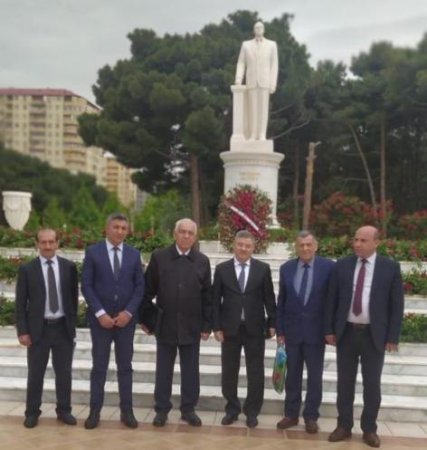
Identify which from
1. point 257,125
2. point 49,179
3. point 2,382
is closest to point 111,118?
point 49,179

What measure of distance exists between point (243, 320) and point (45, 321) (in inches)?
57.3

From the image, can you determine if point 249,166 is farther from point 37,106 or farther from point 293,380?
point 37,106

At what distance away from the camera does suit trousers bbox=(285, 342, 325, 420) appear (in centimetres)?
427

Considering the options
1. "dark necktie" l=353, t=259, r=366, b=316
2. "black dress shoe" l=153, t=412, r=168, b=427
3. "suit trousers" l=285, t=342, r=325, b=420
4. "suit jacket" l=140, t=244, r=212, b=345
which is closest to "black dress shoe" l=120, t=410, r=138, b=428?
"black dress shoe" l=153, t=412, r=168, b=427

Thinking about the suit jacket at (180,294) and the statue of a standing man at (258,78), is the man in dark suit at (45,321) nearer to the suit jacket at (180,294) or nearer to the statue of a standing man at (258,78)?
the suit jacket at (180,294)

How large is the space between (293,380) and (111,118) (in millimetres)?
18688

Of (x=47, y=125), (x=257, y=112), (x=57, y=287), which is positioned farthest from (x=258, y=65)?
(x=47, y=125)

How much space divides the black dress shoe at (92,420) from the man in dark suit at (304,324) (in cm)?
133

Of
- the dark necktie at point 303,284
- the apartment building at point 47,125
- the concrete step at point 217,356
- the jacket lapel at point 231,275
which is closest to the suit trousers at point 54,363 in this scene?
the concrete step at point 217,356

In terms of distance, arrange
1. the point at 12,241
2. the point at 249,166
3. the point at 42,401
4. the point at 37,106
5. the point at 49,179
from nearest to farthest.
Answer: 1. the point at 42,401
2. the point at 12,241
3. the point at 249,166
4. the point at 37,106
5. the point at 49,179

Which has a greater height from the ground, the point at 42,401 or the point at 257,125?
the point at 257,125

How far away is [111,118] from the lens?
71.4ft

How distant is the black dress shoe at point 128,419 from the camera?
425 cm

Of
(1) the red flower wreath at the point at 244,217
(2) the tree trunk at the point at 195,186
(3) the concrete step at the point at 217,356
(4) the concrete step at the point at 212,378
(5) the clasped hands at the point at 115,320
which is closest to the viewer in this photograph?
(5) the clasped hands at the point at 115,320
